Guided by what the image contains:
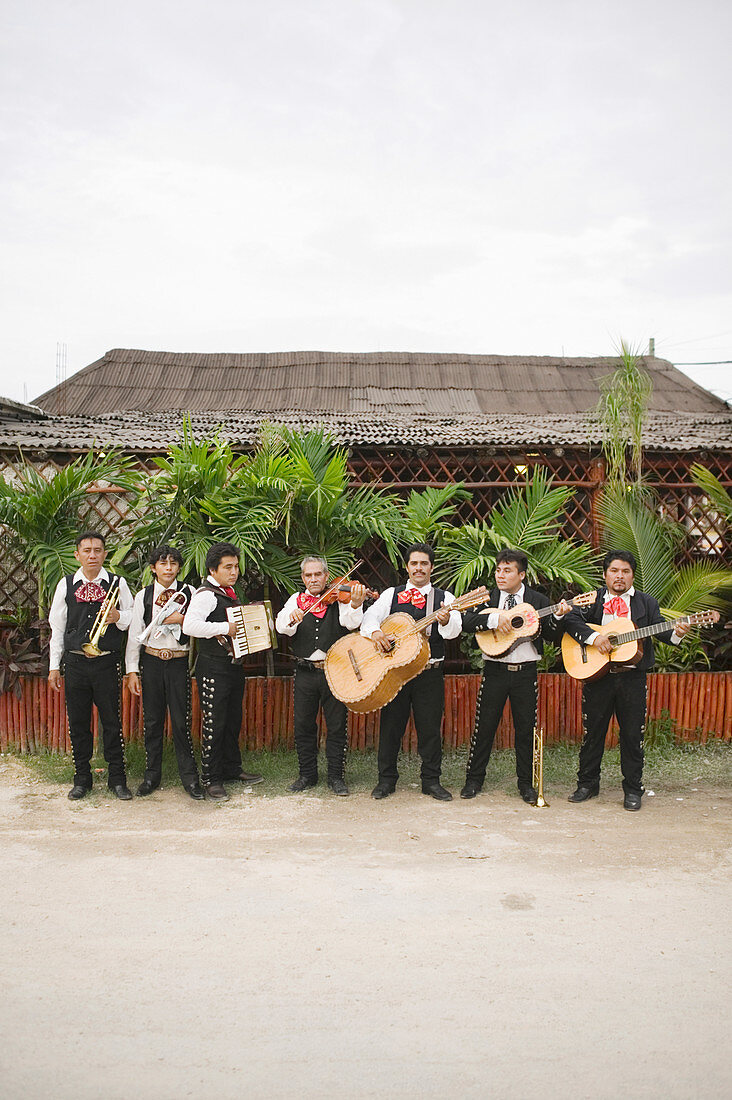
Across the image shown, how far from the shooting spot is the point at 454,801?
5.73 meters

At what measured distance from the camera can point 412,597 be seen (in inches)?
230

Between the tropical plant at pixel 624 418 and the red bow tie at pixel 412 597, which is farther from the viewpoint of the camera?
the tropical plant at pixel 624 418

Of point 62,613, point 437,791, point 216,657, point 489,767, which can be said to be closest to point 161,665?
point 216,657

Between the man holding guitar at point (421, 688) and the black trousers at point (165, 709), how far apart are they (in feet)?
4.10

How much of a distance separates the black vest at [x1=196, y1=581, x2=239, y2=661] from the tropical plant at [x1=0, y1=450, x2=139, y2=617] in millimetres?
1395

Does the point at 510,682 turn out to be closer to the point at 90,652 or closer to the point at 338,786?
the point at 338,786

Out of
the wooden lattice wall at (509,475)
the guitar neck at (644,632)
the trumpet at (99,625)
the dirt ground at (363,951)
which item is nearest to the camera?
the dirt ground at (363,951)

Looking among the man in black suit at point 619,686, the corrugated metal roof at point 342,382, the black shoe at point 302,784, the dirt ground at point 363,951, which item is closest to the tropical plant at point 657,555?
the man in black suit at point 619,686

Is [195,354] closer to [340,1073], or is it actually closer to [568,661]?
[568,661]

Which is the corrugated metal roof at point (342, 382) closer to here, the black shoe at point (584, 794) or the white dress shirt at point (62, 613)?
the white dress shirt at point (62, 613)

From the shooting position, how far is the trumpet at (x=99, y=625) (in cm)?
559

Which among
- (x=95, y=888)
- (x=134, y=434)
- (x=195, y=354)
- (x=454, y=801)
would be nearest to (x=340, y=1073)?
(x=95, y=888)

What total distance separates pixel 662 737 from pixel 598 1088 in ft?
15.1

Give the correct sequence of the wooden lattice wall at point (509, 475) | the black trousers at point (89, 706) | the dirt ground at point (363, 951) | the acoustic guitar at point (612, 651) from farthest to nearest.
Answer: the wooden lattice wall at point (509, 475) → the black trousers at point (89, 706) → the acoustic guitar at point (612, 651) → the dirt ground at point (363, 951)
